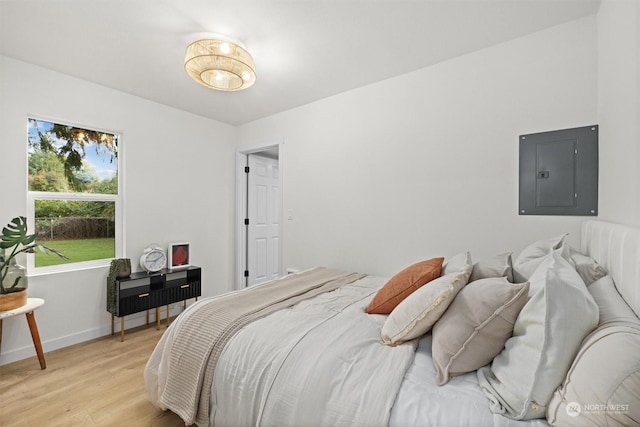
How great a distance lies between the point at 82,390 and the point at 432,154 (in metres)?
3.24

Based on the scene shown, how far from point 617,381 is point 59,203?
12.5 ft

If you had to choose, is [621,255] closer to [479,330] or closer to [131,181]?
[479,330]

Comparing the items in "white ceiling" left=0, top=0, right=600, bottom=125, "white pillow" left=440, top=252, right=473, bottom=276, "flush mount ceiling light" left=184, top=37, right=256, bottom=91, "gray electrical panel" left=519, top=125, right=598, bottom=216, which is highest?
"white ceiling" left=0, top=0, right=600, bottom=125

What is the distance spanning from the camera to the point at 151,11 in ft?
5.75

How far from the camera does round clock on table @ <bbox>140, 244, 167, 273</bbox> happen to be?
3.01m


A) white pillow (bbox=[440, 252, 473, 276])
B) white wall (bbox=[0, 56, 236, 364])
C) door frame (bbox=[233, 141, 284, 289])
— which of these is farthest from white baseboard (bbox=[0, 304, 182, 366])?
Answer: white pillow (bbox=[440, 252, 473, 276])

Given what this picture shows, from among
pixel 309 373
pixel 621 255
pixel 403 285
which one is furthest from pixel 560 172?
pixel 309 373

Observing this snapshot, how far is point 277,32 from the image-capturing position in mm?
1962

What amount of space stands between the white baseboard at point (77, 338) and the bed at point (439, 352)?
1710 millimetres

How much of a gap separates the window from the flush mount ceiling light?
5.30 ft

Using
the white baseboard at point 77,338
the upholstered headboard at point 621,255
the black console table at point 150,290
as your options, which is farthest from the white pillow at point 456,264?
the white baseboard at point 77,338

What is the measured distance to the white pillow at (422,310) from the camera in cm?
116

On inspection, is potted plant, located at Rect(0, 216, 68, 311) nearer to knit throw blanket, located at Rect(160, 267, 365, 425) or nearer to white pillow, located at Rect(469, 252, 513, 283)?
knit throw blanket, located at Rect(160, 267, 365, 425)

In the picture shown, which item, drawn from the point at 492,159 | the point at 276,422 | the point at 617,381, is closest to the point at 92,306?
the point at 276,422
